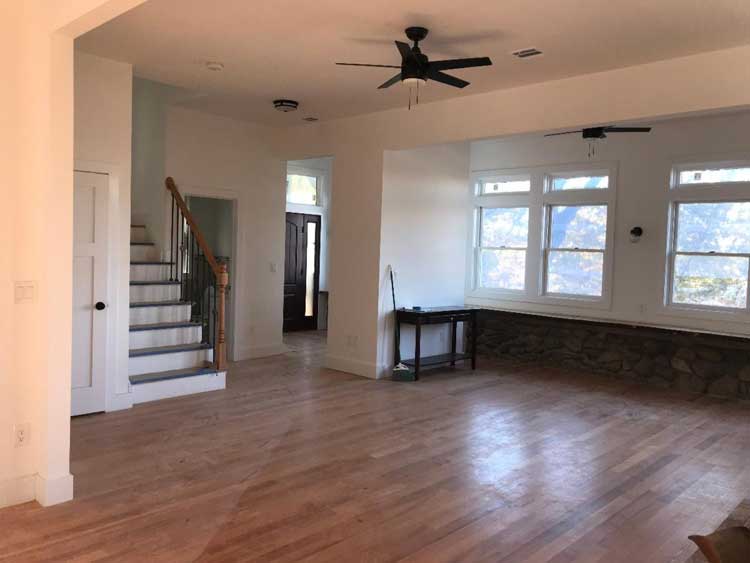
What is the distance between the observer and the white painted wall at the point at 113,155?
4.92 meters

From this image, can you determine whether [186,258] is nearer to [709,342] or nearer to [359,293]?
[359,293]

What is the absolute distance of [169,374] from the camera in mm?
5773

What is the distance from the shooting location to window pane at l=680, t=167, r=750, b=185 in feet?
21.6

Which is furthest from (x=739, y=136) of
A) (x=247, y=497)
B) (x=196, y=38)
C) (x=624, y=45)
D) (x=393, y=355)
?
(x=247, y=497)

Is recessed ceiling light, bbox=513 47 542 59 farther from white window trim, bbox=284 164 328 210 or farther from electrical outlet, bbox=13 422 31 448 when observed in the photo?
white window trim, bbox=284 164 328 210

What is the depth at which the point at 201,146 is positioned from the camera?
7129 millimetres

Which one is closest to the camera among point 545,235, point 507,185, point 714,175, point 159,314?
point 159,314

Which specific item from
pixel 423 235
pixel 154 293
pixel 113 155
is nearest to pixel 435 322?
pixel 423 235

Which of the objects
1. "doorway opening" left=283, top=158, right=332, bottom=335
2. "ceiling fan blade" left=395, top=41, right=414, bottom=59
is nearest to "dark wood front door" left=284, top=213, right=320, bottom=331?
"doorway opening" left=283, top=158, right=332, bottom=335

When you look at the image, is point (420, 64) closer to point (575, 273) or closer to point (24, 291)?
point (24, 291)

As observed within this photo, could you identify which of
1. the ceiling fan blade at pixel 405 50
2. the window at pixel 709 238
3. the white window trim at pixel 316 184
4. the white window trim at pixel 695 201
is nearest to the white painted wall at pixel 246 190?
the white window trim at pixel 316 184

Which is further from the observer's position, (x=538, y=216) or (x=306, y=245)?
(x=306, y=245)

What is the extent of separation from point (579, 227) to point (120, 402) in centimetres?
582

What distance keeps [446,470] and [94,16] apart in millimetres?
3415
